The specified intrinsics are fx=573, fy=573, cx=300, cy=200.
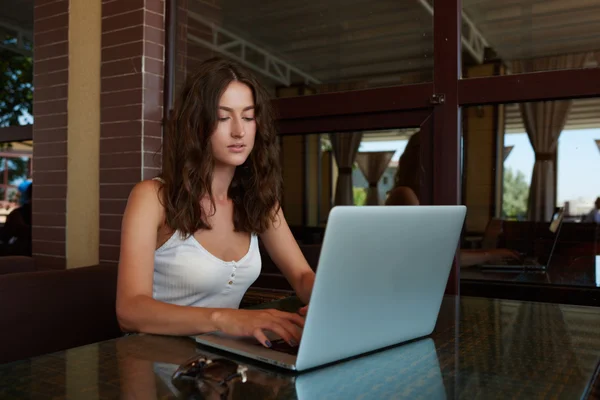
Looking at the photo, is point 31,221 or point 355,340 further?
point 31,221

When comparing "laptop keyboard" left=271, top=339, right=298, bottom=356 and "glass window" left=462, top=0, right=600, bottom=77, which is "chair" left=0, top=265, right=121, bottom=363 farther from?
"glass window" left=462, top=0, right=600, bottom=77

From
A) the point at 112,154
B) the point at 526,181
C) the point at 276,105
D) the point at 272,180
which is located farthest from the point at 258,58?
the point at 526,181

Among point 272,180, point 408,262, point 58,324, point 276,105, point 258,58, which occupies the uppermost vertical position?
point 258,58

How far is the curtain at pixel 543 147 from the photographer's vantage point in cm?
417

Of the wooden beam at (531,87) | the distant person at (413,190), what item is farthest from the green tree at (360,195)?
the wooden beam at (531,87)

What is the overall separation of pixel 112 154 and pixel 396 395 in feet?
8.44

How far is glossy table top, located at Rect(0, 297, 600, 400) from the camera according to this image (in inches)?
37.6

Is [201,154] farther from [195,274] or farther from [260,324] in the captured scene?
[260,324]

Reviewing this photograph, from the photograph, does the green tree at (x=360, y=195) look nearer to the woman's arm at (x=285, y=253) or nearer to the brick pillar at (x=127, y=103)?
the brick pillar at (x=127, y=103)

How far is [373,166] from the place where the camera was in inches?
121

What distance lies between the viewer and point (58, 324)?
5.40 feet

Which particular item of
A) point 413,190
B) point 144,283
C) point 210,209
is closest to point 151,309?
point 144,283

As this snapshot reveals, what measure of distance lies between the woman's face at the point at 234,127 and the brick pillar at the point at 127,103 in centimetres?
136

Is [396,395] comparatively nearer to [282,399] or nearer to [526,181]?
[282,399]
